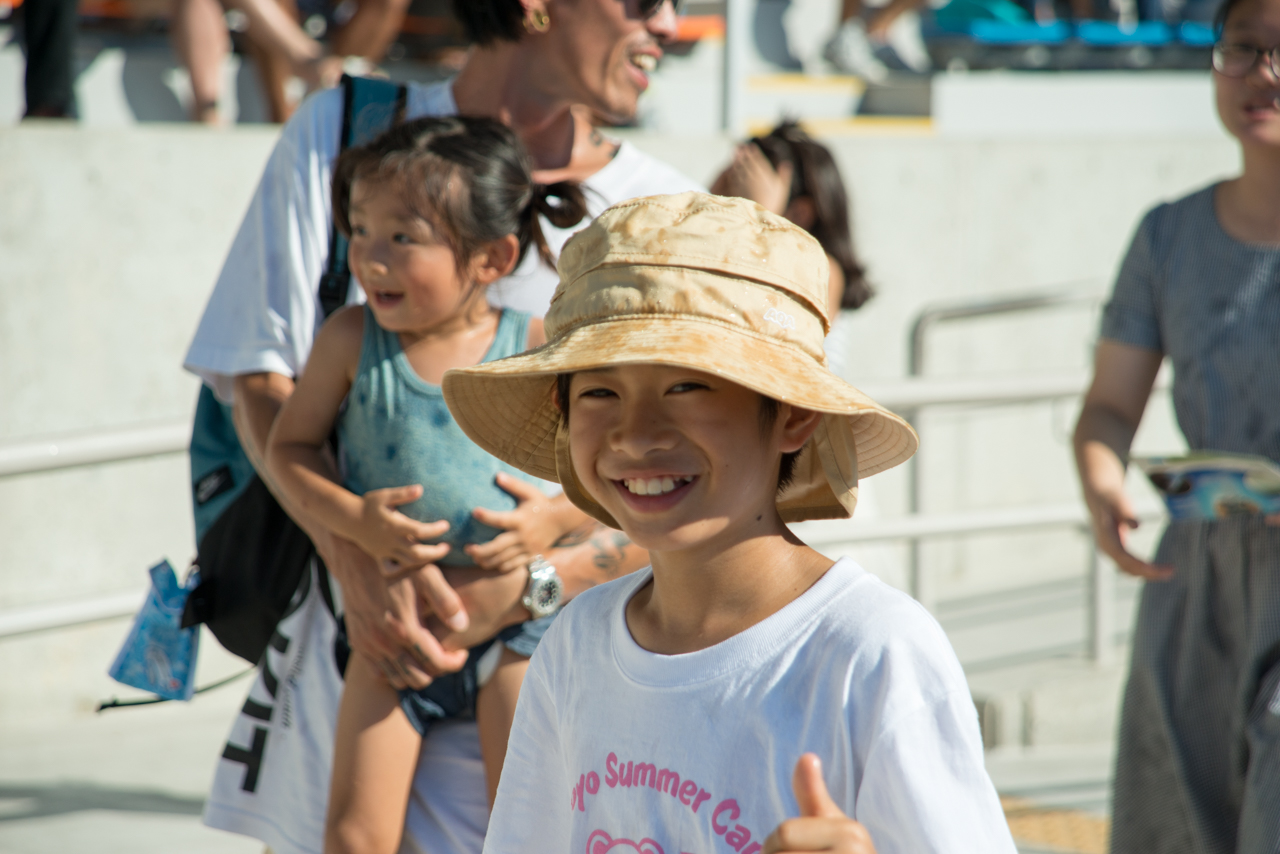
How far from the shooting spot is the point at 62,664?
4.65 metres

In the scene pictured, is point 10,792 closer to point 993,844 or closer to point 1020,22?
point 993,844

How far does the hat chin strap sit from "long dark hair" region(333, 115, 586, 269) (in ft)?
1.64

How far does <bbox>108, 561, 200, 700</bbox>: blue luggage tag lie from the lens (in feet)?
7.95

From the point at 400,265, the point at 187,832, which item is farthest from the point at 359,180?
the point at 187,832

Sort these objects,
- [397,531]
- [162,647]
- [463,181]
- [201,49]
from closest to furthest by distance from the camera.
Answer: [397,531] → [463,181] → [162,647] → [201,49]

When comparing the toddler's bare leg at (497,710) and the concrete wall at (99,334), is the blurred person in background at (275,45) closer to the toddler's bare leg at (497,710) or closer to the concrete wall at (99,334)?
the concrete wall at (99,334)

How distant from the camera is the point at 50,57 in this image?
5.21m

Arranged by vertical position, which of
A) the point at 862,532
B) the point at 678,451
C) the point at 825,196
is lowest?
the point at 862,532

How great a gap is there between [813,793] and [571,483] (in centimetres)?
66

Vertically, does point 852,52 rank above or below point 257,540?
below

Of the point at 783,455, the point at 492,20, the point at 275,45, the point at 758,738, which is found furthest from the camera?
the point at 275,45

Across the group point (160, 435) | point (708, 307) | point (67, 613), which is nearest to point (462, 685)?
point (708, 307)

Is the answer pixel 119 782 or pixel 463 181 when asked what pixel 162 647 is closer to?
pixel 463 181

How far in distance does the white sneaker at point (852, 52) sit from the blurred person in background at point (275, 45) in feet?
10.6
